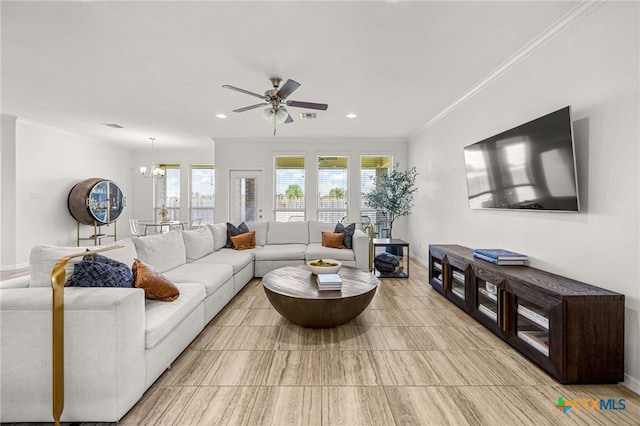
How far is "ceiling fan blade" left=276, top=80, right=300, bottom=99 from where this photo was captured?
2.79 meters

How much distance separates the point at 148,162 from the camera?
8.10 m

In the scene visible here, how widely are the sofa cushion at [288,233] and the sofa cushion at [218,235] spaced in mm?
785

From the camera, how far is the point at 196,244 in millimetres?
3857

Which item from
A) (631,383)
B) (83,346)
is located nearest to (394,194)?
(631,383)

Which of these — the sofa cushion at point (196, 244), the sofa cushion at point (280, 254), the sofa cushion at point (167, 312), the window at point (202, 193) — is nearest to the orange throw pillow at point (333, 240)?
the sofa cushion at point (280, 254)

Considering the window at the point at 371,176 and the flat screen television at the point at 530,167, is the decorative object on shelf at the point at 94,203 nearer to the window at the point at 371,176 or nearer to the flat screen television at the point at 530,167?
the window at the point at 371,176

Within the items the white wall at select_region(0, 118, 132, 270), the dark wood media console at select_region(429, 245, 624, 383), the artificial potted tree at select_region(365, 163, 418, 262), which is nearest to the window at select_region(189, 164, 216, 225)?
the white wall at select_region(0, 118, 132, 270)

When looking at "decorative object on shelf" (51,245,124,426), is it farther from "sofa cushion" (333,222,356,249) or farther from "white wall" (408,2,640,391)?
"sofa cushion" (333,222,356,249)

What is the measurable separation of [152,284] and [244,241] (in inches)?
102

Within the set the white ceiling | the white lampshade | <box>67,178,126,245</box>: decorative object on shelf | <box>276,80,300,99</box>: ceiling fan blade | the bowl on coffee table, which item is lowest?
the bowl on coffee table

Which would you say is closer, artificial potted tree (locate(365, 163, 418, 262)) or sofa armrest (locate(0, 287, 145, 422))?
sofa armrest (locate(0, 287, 145, 422))

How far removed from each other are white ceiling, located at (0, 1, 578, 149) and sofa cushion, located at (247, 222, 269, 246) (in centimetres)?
196

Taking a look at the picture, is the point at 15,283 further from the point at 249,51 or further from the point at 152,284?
the point at 249,51

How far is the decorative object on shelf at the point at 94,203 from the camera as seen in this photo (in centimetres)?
597
